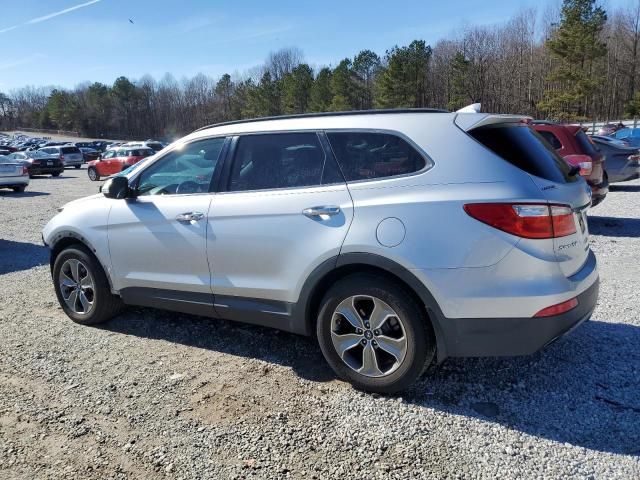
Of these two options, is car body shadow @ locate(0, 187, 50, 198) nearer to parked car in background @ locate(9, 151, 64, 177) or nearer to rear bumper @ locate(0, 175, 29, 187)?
rear bumper @ locate(0, 175, 29, 187)

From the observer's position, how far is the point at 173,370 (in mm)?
3895

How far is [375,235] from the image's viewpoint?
314 cm

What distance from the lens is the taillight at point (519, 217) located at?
2.87m

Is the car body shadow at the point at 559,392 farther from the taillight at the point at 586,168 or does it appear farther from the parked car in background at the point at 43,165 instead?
the parked car in background at the point at 43,165

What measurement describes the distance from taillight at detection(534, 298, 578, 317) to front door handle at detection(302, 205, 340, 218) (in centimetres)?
133

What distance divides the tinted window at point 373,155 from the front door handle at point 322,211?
0.74ft

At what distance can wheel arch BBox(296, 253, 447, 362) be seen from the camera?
307 cm

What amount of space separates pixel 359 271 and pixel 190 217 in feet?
4.64

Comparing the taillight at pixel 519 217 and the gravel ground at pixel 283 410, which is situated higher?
the taillight at pixel 519 217

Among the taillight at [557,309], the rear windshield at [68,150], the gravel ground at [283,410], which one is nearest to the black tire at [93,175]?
the rear windshield at [68,150]

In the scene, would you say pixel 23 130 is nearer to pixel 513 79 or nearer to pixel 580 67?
pixel 513 79

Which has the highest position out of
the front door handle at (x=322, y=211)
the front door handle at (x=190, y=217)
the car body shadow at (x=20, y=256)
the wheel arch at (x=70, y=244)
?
the front door handle at (x=322, y=211)

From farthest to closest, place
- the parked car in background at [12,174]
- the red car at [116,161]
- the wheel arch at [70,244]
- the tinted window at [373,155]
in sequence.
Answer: the red car at [116,161]
the parked car in background at [12,174]
the wheel arch at [70,244]
the tinted window at [373,155]

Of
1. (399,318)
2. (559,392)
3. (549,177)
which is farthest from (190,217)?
(559,392)
